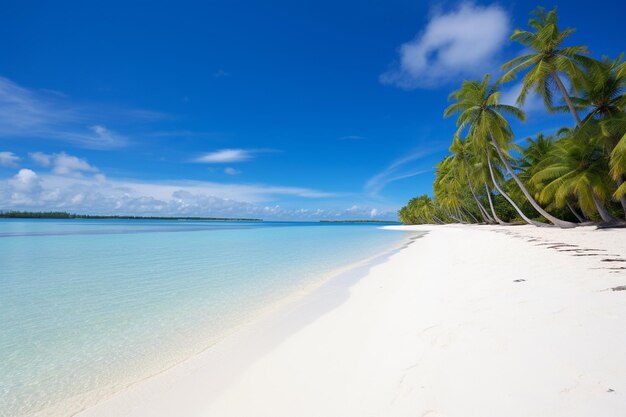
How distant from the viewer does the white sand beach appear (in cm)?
200

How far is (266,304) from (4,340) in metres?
3.95

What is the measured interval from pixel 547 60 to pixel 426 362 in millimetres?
20749

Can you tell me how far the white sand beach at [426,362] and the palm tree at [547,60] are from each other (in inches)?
618

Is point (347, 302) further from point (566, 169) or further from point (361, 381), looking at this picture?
point (566, 169)

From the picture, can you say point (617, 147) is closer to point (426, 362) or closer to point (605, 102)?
point (605, 102)

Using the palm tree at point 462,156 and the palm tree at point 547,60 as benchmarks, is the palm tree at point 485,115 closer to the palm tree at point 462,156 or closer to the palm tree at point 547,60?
the palm tree at point 547,60

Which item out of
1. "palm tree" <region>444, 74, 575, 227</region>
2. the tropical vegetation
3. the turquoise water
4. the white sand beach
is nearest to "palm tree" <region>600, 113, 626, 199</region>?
the tropical vegetation

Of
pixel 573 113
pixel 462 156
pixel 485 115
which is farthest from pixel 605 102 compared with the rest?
pixel 462 156

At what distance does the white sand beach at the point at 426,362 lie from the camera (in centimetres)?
200

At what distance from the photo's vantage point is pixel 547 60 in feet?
53.6

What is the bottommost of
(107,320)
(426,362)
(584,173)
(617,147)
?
(107,320)

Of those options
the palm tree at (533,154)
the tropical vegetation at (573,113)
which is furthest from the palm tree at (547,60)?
the palm tree at (533,154)

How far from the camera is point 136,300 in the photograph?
20.4 ft

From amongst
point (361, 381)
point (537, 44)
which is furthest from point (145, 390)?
point (537, 44)
